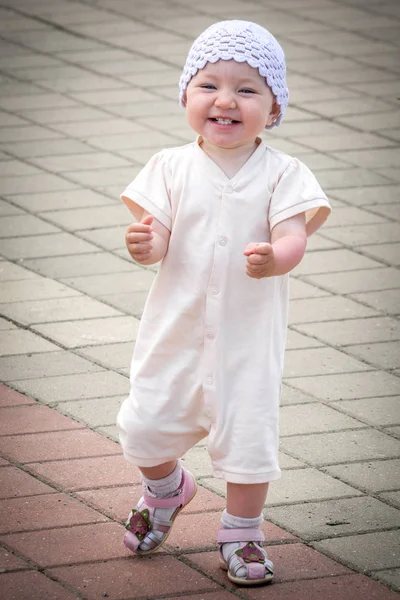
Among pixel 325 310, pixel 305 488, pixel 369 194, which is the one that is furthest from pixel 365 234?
pixel 305 488

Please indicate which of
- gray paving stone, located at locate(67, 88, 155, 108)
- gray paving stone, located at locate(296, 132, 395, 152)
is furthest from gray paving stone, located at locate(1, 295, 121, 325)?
gray paving stone, located at locate(67, 88, 155, 108)

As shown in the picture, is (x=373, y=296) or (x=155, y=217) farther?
(x=373, y=296)

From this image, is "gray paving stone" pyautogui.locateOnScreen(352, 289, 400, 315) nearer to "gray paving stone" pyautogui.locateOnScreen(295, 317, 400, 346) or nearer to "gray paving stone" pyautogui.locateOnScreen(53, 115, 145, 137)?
"gray paving stone" pyautogui.locateOnScreen(295, 317, 400, 346)

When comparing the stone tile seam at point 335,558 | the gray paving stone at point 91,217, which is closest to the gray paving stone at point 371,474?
the stone tile seam at point 335,558

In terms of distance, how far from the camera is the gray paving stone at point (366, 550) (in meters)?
3.41

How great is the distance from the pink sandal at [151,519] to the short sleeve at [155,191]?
0.75 metres

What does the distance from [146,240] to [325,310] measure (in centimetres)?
217

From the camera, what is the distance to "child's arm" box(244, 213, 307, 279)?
10.1 feet

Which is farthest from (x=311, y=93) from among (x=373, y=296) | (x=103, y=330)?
(x=103, y=330)

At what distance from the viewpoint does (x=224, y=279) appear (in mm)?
3232

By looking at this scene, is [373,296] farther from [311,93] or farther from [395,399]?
[311,93]

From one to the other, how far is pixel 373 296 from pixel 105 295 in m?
1.13

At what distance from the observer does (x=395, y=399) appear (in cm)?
444

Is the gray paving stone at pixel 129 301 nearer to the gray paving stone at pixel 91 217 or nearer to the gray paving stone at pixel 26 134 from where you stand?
the gray paving stone at pixel 91 217
